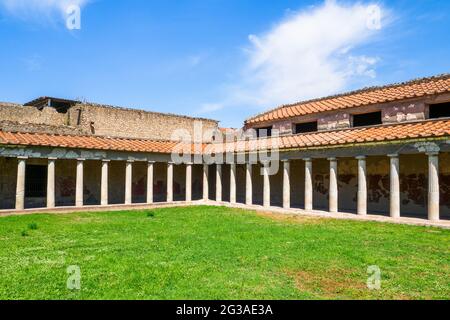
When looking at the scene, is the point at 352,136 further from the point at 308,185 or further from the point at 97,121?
the point at 97,121

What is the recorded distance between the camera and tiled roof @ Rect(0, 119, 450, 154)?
13336mm

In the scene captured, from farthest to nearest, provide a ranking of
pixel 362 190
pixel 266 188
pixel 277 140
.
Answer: pixel 277 140, pixel 266 188, pixel 362 190

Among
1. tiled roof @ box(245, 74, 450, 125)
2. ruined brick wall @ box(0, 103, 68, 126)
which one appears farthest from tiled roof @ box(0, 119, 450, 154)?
ruined brick wall @ box(0, 103, 68, 126)

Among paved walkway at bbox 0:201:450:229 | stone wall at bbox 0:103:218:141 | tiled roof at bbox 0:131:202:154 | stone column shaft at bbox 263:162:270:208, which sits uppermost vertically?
stone wall at bbox 0:103:218:141

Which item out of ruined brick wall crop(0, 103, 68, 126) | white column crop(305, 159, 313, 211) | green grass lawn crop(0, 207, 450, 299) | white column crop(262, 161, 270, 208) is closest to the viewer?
green grass lawn crop(0, 207, 450, 299)

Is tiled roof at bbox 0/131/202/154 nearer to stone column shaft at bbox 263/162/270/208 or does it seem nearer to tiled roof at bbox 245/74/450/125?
stone column shaft at bbox 263/162/270/208

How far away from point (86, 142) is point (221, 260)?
506 inches

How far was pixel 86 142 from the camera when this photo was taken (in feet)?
56.5

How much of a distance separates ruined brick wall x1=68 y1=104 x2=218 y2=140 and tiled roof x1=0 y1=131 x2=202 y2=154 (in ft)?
16.3

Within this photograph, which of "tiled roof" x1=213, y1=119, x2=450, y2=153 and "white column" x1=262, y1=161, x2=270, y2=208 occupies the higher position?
"tiled roof" x1=213, y1=119, x2=450, y2=153

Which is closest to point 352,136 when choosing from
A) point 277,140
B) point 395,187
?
point 395,187

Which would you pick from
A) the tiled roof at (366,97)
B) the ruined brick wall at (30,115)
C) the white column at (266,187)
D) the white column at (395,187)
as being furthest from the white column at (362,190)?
the ruined brick wall at (30,115)
